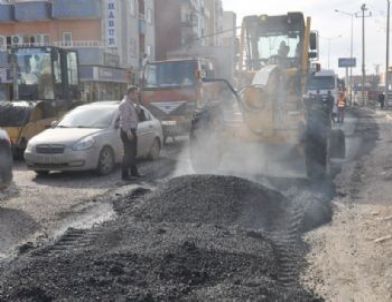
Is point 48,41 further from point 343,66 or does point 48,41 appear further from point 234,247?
point 234,247

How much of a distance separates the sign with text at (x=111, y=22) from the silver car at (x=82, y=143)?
28978 millimetres

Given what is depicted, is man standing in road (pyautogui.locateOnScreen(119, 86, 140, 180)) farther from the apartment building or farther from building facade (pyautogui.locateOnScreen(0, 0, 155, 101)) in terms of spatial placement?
the apartment building

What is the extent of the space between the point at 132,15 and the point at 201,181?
39.4 meters

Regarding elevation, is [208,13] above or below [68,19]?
above

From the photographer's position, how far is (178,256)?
241 inches

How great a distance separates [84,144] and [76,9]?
3147cm

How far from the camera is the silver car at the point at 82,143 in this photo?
12812mm

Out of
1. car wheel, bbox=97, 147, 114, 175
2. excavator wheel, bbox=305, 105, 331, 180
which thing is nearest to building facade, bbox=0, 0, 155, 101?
car wheel, bbox=97, 147, 114, 175

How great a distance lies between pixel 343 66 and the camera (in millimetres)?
68188

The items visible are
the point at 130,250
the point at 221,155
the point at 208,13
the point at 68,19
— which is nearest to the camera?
the point at 130,250

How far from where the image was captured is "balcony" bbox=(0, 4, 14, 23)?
44469 millimetres

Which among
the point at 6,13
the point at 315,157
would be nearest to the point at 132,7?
the point at 6,13

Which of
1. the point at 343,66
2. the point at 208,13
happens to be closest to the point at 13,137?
the point at 343,66

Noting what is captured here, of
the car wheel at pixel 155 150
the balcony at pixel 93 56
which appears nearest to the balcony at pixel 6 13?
the balcony at pixel 93 56
